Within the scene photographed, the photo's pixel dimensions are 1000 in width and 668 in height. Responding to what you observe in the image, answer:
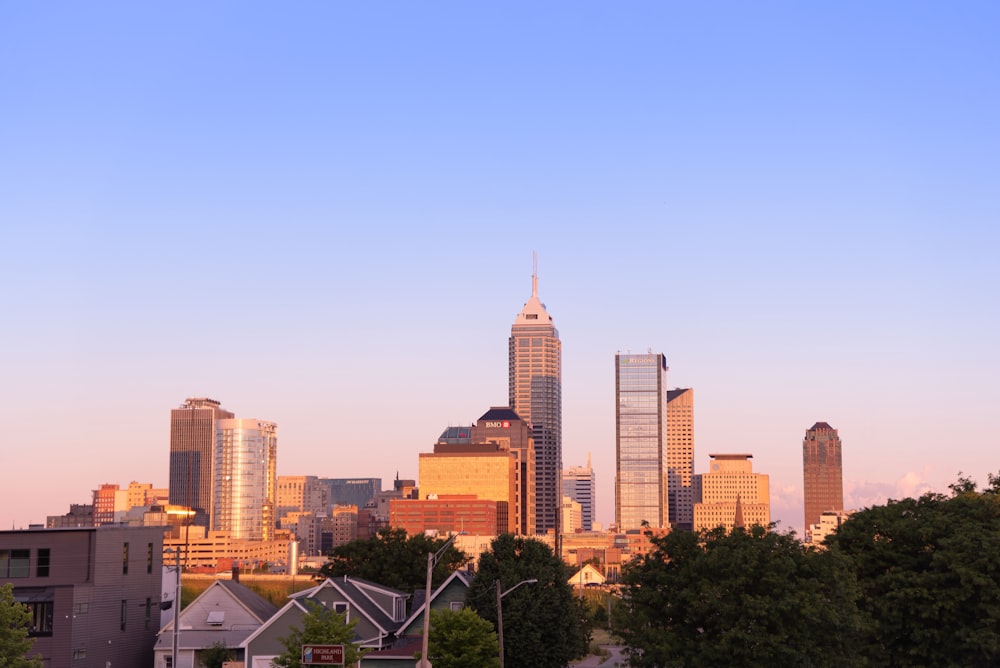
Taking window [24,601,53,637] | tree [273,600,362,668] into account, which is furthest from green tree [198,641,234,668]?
tree [273,600,362,668]

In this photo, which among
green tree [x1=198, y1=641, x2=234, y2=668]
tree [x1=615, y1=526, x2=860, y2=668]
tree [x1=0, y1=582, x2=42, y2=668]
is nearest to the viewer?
tree [x1=0, y1=582, x2=42, y2=668]

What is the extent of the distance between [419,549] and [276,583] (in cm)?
8954

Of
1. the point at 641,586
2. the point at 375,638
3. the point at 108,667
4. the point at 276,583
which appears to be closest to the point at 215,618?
the point at 108,667

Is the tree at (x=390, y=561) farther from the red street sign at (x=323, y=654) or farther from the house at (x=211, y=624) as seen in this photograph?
the red street sign at (x=323, y=654)

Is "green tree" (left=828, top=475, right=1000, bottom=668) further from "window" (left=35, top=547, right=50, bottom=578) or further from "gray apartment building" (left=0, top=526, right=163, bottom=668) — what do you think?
"window" (left=35, top=547, right=50, bottom=578)

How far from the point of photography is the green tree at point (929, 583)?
2557 inches

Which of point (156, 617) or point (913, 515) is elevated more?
point (913, 515)

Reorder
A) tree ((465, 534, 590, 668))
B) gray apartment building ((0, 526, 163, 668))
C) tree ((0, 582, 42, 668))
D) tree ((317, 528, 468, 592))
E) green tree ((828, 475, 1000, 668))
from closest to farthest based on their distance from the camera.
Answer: tree ((0, 582, 42, 668))
green tree ((828, 475, 1000, 668))
tree ((465, 534, 590, 668))
gray apartment building ((0, 526, 163, 668))
tree ((317, 528, 468, 592))

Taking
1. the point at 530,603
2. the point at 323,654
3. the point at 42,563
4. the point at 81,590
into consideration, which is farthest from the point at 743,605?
the point at 42,563

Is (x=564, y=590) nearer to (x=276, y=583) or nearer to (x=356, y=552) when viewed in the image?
(x=356, y=552)

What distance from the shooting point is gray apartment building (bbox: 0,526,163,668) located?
85.8 meters

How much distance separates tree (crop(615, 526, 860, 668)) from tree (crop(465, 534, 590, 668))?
1340 centimetres

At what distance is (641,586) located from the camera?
67.2m

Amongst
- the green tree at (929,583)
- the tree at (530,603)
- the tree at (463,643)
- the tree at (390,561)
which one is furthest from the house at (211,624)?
the green tree at (929,583)
